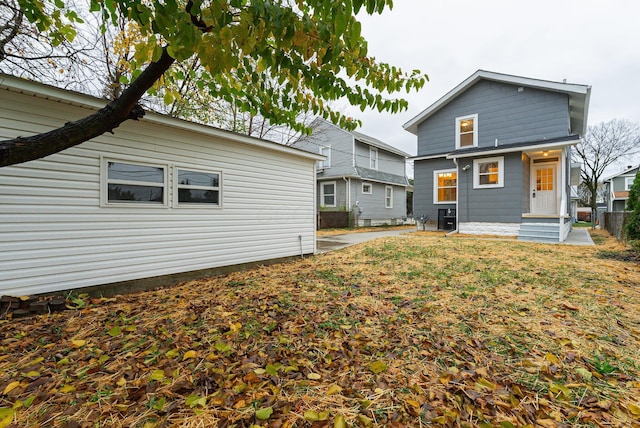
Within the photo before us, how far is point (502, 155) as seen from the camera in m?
10.5

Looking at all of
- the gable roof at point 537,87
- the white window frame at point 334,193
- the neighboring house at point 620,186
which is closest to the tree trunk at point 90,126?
the gable roof at point 537,87

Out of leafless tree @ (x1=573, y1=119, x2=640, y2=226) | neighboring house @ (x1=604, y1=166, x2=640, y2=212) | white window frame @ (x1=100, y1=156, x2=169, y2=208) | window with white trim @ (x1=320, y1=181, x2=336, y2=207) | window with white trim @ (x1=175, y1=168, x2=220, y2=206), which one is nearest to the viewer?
white window frame @ (x1=100, y1=156, x2=169, y2=208)

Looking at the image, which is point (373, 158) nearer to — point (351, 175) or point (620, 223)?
point (351, 175)

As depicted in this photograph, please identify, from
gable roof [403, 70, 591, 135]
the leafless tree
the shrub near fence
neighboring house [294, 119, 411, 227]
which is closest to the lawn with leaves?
the shrub near fence

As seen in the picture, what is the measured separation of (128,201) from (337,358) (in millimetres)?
4108

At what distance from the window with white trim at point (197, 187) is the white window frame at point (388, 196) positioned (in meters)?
16.5

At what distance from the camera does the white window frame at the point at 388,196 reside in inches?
800

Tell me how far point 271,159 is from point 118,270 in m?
3.72

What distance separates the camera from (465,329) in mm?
2705

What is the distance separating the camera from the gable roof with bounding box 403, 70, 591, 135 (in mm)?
9758

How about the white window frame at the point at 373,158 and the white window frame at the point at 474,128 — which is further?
the white window frame at the point at 373,158

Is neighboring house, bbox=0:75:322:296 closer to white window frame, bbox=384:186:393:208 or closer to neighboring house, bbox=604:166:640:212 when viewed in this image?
white window frame, bbox=384:186:393:208

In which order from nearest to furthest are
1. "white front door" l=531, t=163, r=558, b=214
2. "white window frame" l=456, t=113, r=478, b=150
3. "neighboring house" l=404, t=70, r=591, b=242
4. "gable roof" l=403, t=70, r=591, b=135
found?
"gable roof" l=403, t=70, r=591, b=135 < "neighboring house" l=404, t=70, r=591, b=242 < "white front door" l=531, t=163, r=558, b=214 < "white window frame" l=456, t=113, r=478, b=150

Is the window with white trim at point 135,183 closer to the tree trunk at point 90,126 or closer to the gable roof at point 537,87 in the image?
the tree trunk at point 90,126
